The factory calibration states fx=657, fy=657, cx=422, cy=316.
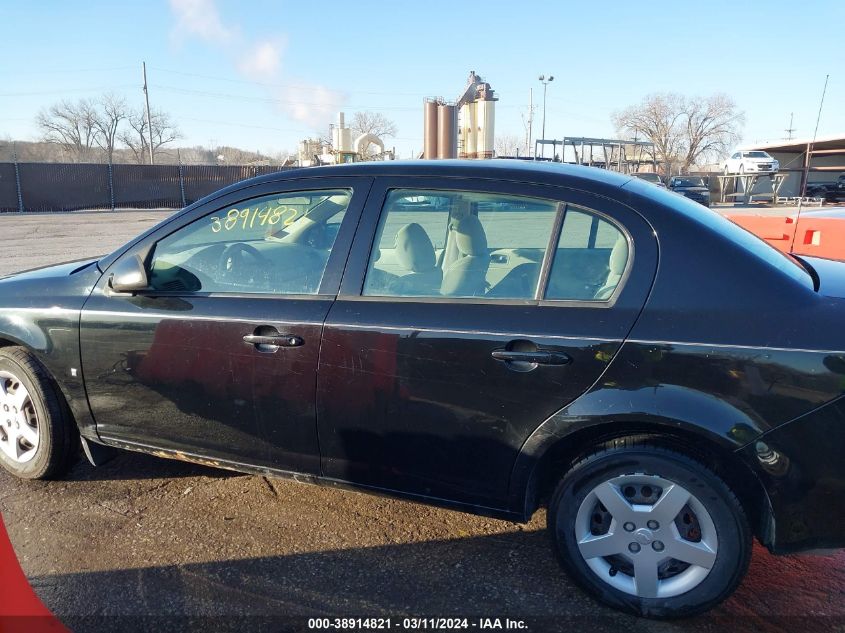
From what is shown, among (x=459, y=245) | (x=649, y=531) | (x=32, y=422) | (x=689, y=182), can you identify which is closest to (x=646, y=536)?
(x=649, y=531)

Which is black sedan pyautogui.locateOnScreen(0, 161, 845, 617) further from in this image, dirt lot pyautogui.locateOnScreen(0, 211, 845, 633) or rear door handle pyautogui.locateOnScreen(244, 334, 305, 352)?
dirt lot pyautogui.locateOnScreen(0, 211, 845, 633)

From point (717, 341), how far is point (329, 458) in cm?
164

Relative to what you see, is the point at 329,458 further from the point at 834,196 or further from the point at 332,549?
the point at 834,196

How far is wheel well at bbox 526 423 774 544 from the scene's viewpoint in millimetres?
2355

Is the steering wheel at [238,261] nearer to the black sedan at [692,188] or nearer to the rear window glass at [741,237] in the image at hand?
the rear window glass at [741,237]

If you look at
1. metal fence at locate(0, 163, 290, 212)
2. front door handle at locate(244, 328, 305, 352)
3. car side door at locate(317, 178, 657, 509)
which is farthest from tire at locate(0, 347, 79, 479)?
metal fence at locate(0, 163, 290, 212)

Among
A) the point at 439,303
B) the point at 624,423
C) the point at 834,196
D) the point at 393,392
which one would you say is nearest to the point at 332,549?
the point at 393,392

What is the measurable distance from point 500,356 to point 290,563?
136cm

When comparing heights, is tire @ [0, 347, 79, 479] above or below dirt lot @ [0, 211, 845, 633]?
above

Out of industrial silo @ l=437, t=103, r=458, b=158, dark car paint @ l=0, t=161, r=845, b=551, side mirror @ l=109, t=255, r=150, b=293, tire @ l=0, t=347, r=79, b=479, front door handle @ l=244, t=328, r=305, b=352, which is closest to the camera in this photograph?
dark car paint @ l=0, t=161, r=845, b=551

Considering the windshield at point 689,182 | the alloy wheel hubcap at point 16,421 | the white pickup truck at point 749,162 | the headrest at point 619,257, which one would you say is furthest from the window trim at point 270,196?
the white pickup truck at point 749,162

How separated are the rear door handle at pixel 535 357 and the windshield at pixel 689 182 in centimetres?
3190

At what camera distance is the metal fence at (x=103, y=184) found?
27.2 m

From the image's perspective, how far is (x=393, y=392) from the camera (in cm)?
267
